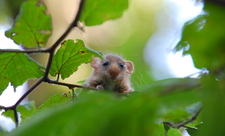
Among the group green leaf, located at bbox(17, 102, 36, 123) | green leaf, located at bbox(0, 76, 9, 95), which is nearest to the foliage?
green leaf, located at bbox(0, 76, 9, 95)

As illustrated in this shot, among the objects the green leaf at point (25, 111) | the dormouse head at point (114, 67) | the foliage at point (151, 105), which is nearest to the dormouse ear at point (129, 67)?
the dormouse head at point (114, 67)

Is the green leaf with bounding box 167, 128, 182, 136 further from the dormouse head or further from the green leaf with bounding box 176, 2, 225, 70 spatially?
the dormouse head

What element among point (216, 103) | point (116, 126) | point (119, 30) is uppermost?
point (216, 103)

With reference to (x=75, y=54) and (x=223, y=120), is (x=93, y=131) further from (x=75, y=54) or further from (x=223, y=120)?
(x=75, y=54)

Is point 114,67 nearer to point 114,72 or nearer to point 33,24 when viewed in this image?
point 114,72

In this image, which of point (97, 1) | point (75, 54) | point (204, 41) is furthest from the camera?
point (75, 54)

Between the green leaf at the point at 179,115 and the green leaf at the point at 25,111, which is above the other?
the green leaf at the point at 179,115

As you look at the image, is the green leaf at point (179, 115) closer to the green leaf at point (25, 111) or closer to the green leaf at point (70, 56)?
the green leaf at point (70, 56)

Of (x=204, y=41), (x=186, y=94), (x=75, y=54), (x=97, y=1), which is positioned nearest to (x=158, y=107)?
(x=186, y=94)
